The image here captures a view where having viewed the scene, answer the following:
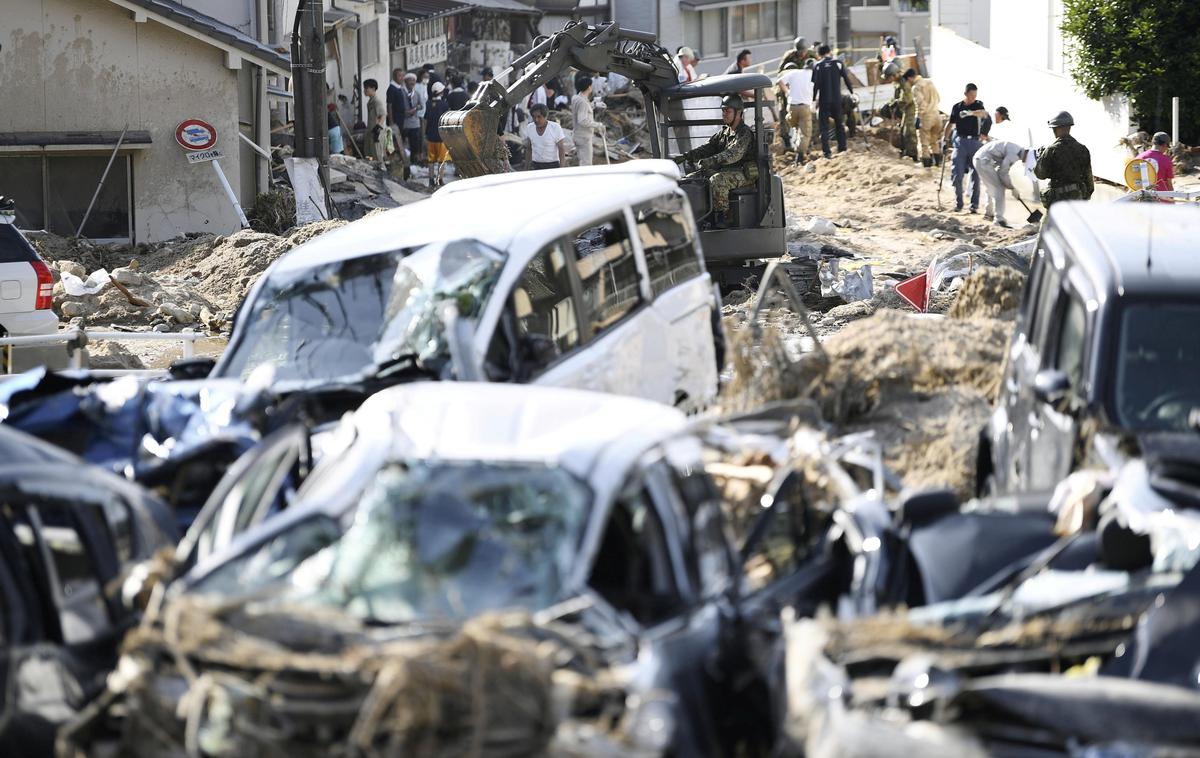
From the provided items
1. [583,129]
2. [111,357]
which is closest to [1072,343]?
[111,357]

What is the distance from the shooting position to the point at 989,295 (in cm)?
1092

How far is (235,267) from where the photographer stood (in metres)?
20.5

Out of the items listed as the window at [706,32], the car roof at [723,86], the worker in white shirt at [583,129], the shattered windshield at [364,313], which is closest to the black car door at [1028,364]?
the shattered windshield at [364,313]

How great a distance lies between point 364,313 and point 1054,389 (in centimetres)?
348

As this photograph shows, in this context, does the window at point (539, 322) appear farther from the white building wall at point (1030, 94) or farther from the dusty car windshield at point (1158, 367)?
the white building wall at point (1030, 94)

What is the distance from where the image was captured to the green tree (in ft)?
81.8

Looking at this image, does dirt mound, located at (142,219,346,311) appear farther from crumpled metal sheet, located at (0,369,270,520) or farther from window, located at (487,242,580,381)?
crumpled metal sheet, located at (0,369,270,520)

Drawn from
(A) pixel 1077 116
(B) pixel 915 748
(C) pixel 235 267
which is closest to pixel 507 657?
(B) pixel 915 748

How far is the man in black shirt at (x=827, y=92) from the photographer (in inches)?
1172

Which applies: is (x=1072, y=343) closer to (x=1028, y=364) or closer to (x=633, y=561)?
(x=1028, y=364)

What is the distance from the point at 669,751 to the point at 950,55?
35.1 m

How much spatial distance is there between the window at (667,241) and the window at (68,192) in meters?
15.8

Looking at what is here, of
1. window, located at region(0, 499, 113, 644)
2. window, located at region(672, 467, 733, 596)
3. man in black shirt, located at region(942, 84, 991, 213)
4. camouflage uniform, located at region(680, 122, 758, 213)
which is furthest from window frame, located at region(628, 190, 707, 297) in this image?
man in black shirt, located at region(942, 84, 991, 213)

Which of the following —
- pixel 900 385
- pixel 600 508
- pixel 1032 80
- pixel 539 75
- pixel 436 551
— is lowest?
pixel 900 385
